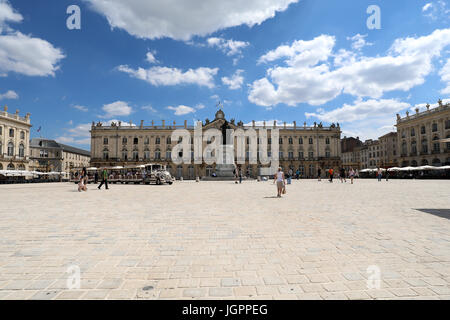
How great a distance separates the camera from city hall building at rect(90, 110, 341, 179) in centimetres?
6025

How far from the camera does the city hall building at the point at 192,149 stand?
6025 cm

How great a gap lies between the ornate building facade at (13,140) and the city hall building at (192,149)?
43.1ft

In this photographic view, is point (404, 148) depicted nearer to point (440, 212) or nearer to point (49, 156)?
point (440, 212)

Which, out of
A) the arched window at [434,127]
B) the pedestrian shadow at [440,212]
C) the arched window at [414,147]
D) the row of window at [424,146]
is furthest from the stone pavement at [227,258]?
the arched window at [414,147]

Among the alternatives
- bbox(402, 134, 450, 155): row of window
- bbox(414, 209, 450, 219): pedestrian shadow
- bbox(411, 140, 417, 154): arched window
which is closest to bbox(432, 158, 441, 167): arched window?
bbox(402, 134, 450, 155): row of window

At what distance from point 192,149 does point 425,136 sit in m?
52.5

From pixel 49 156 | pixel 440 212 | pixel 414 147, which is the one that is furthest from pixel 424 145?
pixel 49 156

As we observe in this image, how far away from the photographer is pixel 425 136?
51562mm

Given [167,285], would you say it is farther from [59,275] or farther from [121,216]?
[121,216]

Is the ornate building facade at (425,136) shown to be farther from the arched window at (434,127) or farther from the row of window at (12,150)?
the row of window at (12,150)
